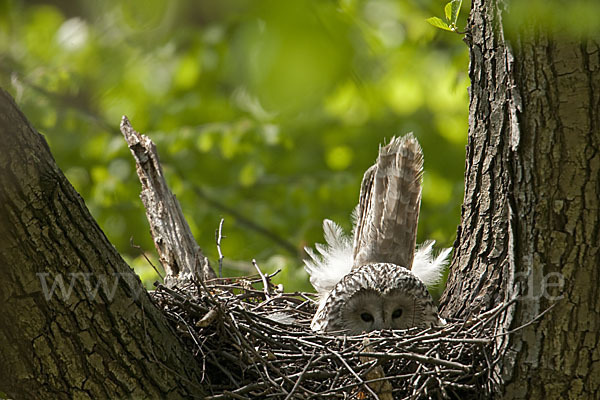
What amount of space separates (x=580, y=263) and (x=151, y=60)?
4.41 m

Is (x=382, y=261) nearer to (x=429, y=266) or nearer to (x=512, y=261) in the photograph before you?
(x=429, y=266)

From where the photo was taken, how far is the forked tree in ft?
6.98

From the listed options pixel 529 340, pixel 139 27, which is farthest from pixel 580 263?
pixel 139 27

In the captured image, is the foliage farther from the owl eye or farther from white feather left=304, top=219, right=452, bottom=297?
white feather left=304, top=219, right=452, bottom=297

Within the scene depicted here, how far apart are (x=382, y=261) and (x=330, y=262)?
468mm

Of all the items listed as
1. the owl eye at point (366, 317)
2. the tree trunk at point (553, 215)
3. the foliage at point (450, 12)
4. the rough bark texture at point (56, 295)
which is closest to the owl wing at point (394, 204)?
the owl eye at point (366, 317)

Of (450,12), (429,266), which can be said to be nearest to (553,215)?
(450,12)

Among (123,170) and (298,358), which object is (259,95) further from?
(123,170)

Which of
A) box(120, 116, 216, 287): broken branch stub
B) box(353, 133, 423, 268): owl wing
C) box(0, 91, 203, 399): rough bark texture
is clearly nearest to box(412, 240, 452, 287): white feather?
box(353, 133, 423, 268): owl wing

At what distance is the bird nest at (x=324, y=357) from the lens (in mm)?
2586

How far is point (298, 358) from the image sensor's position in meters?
2.88

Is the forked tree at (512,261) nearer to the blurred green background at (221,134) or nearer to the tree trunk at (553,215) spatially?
the tree trunk at (553,215)

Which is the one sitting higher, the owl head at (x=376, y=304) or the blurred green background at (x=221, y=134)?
the blurred green background at (x=221, y=134)

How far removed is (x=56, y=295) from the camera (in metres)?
2.17
